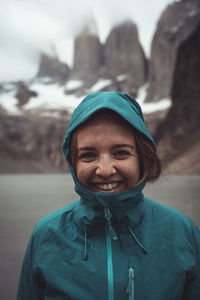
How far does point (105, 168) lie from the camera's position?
1.08 meters

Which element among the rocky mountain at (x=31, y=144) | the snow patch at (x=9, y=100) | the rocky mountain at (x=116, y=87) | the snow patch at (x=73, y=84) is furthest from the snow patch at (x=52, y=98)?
the rocky mountain at (x=31, y=144)

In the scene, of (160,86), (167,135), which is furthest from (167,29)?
(167,135)

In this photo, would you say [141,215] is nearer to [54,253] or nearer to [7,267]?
[54,253]

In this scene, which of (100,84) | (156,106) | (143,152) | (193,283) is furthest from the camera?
(100,84)

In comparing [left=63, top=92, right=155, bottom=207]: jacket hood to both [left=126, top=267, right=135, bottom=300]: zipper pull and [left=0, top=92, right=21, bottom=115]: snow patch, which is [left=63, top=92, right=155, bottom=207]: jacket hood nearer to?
[left=126, top=267, right=135, bottom=300]: zipper pull

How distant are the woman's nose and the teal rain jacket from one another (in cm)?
10

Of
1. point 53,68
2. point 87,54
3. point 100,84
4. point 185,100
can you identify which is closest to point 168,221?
point 185,100

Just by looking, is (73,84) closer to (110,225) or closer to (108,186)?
(108,186)

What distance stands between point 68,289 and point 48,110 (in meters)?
87.8

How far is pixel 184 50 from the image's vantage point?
3869 centimetres

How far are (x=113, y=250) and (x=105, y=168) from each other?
0.34m

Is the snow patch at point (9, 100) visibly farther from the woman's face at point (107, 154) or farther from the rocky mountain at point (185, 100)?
the woman's face at point (107, 154)

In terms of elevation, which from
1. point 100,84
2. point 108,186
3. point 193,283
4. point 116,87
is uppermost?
point 100,84

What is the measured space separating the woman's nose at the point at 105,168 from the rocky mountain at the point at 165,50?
2989 inches
